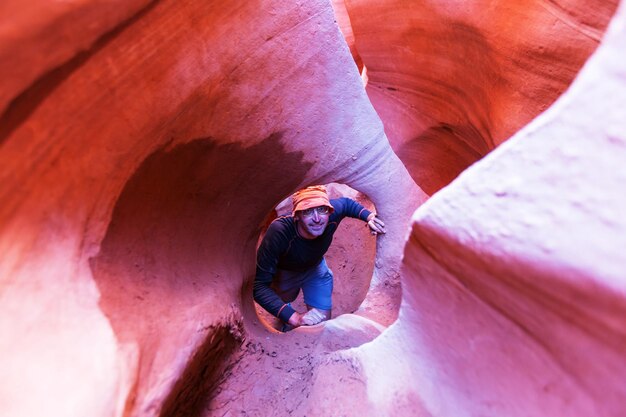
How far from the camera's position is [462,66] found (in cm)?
226

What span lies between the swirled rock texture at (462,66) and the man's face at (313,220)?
1.06 m

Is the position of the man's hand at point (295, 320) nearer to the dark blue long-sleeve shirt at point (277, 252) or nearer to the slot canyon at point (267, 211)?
the dark blue long-sleeve shirt at point (277, 252)

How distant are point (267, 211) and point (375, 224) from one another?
37.9 inches

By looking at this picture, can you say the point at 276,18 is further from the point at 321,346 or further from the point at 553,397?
the point at 553,397

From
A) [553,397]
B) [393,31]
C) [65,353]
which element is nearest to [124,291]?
[65,353]

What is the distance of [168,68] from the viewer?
129cm

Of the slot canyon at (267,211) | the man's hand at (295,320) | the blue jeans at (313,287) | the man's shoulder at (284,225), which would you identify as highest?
the slot canyon at (267,211)

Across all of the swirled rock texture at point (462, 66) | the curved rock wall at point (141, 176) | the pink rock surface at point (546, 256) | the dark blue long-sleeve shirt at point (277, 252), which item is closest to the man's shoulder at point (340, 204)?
the dark blue long-sleeve shirt at point (277, 252)

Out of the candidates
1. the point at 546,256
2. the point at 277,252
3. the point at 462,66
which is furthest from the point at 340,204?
the point at 546,256

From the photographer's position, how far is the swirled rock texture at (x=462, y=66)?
159 centimetres

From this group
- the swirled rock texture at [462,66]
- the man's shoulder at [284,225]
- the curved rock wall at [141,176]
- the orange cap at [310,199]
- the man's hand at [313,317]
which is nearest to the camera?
the curved rock wall at [141,176]

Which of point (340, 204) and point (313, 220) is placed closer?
point (313, 220)

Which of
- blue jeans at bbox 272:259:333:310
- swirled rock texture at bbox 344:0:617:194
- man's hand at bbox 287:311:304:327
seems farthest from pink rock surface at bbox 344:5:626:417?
blue jeans at bbox 272:259:333:310

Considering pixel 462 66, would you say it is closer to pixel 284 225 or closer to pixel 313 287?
pixel 284 225
